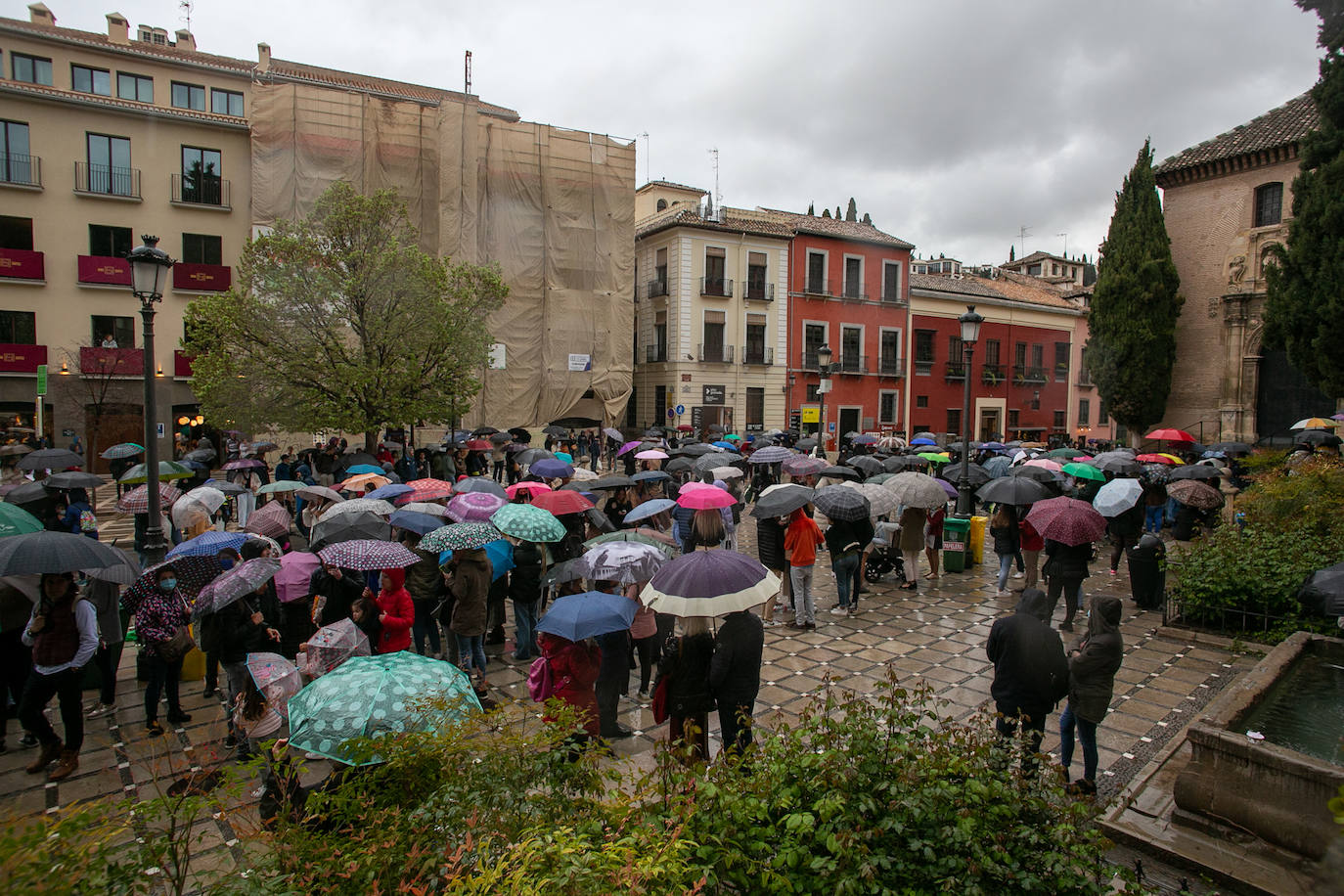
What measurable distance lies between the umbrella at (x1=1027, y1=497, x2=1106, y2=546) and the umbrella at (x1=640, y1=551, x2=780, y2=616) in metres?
4.56

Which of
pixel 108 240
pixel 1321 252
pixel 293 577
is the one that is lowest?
pixel 293 577

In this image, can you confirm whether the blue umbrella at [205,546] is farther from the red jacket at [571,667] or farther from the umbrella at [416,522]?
the red jacket at [571,667]

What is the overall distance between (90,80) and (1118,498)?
120 ft

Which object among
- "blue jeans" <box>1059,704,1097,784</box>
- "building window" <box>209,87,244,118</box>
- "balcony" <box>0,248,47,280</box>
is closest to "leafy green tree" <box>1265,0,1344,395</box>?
"blue jeans" <box>1059,704,1097,784</box>

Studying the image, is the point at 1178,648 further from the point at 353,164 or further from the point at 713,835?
the point at 353,164

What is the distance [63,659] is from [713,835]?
5.41 metres

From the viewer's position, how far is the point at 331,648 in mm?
5328

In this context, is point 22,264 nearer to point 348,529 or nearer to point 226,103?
point 226,103

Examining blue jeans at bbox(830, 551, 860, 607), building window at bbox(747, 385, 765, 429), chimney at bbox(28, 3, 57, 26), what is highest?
chimney at bbox(28, 3, 57, 26)

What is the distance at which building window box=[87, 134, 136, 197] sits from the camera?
2595 centimetres

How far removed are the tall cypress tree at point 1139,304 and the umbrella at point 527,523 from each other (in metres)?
27.9

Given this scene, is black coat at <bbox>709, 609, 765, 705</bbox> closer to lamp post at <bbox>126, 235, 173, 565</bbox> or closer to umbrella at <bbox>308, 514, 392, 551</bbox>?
umbrella at <bbox>308, 514, 392, 551</bbox>

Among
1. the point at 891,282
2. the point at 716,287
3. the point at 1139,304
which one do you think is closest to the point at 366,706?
the point at 1139,304

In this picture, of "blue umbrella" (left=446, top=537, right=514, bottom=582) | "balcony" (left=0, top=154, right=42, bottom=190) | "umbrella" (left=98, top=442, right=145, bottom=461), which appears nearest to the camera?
"blue umbrella" (left=446, top=537, right=514, bottom=582)
